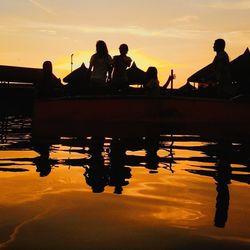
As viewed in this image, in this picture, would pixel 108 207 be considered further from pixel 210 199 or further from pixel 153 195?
pixel 210 199

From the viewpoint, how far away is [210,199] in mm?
3357

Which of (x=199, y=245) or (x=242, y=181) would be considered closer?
(x=199, y=245)

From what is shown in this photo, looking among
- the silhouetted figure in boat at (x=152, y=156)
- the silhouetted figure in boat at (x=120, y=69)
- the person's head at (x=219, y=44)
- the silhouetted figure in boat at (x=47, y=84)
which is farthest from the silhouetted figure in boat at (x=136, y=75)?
the silhouetted figure in boat at (x=152, y=156)

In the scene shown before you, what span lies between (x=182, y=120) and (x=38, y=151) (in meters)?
3.90

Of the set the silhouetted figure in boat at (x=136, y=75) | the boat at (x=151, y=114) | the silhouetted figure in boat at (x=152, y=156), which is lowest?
the silhouetted figure in boat at (x=152, y=156)

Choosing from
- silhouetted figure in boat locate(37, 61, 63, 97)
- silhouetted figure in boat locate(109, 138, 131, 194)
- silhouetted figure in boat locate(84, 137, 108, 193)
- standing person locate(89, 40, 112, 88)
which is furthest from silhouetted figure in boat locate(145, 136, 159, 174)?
silhouetted figure in boat locate(37, 61, 63, 97)

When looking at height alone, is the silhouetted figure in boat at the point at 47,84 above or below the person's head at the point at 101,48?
below

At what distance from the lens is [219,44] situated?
32.9 ft

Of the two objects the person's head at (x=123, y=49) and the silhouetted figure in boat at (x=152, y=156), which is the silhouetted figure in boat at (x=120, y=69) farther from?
the silhouetted figure in boat at (x=152, y=156)

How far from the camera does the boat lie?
9.50 metres

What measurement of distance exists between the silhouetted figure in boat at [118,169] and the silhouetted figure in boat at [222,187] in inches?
33.5

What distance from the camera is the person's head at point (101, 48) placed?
32.5 feet

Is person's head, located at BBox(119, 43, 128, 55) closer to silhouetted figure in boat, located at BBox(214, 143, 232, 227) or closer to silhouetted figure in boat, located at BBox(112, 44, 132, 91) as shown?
silhouetted figure in boat, located at BBox(112, 44, 132, 91)

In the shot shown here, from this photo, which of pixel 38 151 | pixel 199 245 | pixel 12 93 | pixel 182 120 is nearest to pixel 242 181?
pixel 199 245
